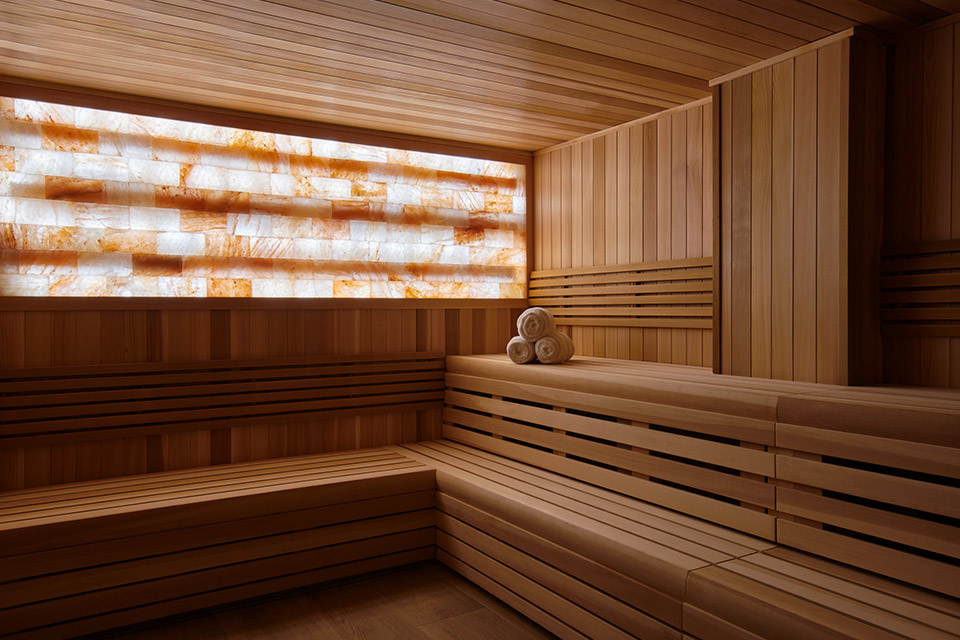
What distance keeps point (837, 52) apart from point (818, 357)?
1.07 m

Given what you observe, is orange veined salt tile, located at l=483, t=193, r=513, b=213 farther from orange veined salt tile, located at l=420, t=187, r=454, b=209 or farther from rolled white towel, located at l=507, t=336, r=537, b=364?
rolled white towel, located at l=507, t=336, r=537, b=364

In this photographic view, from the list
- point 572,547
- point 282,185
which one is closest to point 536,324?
point 572,547

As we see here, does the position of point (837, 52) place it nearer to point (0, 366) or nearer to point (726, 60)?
point (726, 60)

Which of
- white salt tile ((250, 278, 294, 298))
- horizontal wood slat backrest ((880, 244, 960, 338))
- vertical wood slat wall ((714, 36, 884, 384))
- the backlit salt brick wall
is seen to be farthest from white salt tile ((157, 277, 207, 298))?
horizontal wood slat backrest ((880, 244, 960, 338))

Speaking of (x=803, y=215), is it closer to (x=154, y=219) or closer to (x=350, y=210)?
(x=350, y=210)

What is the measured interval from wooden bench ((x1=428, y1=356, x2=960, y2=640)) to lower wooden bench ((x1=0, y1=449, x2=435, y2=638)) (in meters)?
0.30

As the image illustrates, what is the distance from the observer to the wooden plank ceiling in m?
2.32

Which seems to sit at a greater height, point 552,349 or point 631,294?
point 631,294

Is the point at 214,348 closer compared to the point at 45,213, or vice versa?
the point at 45,213

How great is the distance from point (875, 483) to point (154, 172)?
3149mm

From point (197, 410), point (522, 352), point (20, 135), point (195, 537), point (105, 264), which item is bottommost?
point (195, 537)

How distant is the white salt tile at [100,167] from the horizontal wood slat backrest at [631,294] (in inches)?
91.0

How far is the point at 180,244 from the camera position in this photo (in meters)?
3.34

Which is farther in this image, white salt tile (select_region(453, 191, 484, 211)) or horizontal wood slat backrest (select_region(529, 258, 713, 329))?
white salt tile (select_region(453, 191, 484, 211))
